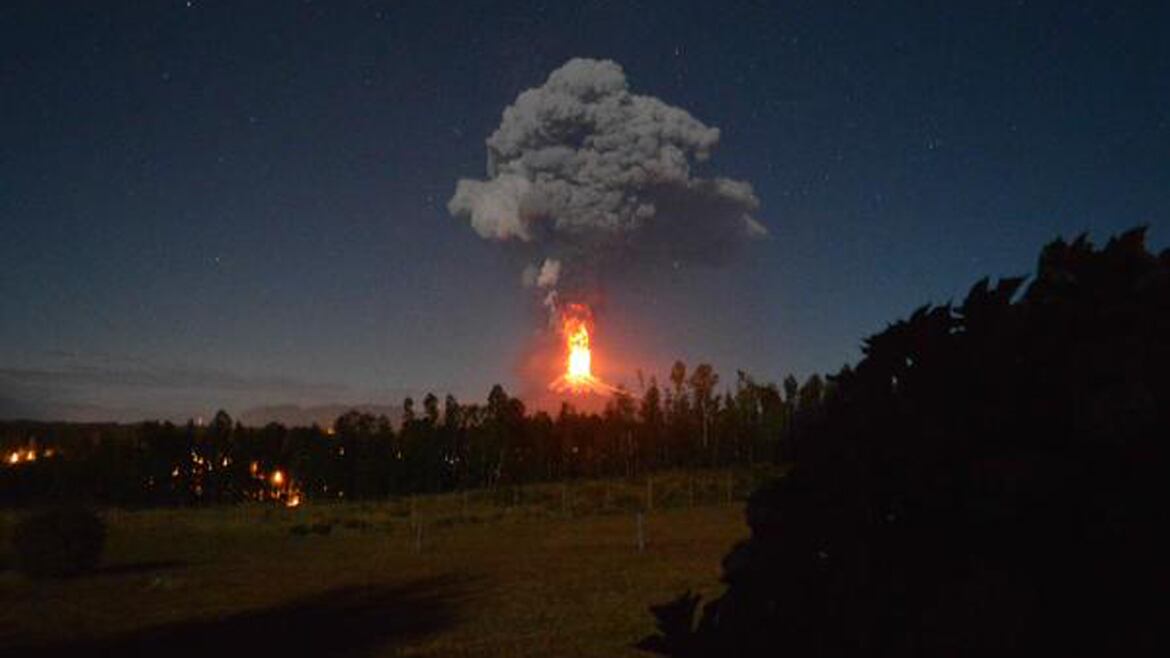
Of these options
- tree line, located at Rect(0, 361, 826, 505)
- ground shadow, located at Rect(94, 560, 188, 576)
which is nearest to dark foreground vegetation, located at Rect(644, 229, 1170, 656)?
ground shadow, located at Rect(94, 560, 188, 576)

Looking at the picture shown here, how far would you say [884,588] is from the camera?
1794mm

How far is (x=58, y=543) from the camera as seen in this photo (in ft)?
99.0

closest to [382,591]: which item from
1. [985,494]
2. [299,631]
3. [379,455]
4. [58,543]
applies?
[299,631]

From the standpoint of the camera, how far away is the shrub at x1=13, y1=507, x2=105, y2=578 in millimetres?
29812

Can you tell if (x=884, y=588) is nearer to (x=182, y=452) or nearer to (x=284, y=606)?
(x=284, y=606)

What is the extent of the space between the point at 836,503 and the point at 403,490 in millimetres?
114012

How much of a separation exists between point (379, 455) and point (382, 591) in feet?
294

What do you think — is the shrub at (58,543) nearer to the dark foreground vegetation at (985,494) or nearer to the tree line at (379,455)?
the dark foreground vegetation at (985,494)

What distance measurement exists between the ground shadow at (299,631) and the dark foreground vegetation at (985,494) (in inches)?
640

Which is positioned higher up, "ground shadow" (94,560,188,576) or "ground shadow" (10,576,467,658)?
"ground shadow" (10,576,467,658)

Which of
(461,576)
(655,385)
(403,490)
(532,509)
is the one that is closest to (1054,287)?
(461,576)

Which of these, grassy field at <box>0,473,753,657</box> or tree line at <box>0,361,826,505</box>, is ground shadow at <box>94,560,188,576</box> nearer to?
grassy field at <box>0,473,753,657</box>

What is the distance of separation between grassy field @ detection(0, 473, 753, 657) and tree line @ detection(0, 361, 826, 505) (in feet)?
194

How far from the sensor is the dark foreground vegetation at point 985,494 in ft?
5.41
